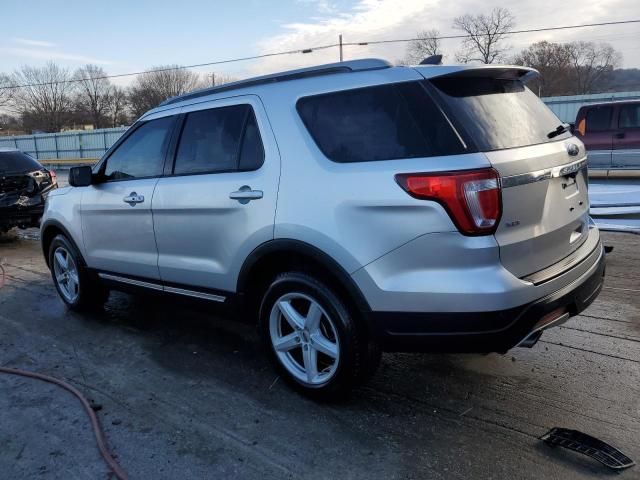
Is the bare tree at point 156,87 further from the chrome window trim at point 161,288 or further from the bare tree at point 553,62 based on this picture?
the chrome window trim at point 161,288

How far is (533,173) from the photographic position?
9.23 ft

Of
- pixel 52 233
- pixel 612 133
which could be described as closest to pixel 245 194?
pixel 52 233

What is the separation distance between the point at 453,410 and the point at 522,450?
508mm

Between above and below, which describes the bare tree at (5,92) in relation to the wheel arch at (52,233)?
above

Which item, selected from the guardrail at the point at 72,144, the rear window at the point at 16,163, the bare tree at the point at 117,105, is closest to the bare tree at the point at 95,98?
the bare tree at the point at 117,105

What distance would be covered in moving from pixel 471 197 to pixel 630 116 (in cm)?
1450

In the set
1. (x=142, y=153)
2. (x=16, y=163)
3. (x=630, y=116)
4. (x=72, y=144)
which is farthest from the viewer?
A: (x=72, y=144)

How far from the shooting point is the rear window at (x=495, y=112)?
280 cm

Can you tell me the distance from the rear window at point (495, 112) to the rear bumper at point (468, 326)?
2.68ft

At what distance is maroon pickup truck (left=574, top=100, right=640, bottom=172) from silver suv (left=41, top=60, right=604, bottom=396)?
42.1 feet

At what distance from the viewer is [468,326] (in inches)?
106

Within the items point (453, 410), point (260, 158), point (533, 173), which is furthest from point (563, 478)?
point (260, 158)

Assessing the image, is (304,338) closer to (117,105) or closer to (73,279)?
(73,279)

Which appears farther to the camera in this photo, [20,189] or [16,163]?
[16,163]
